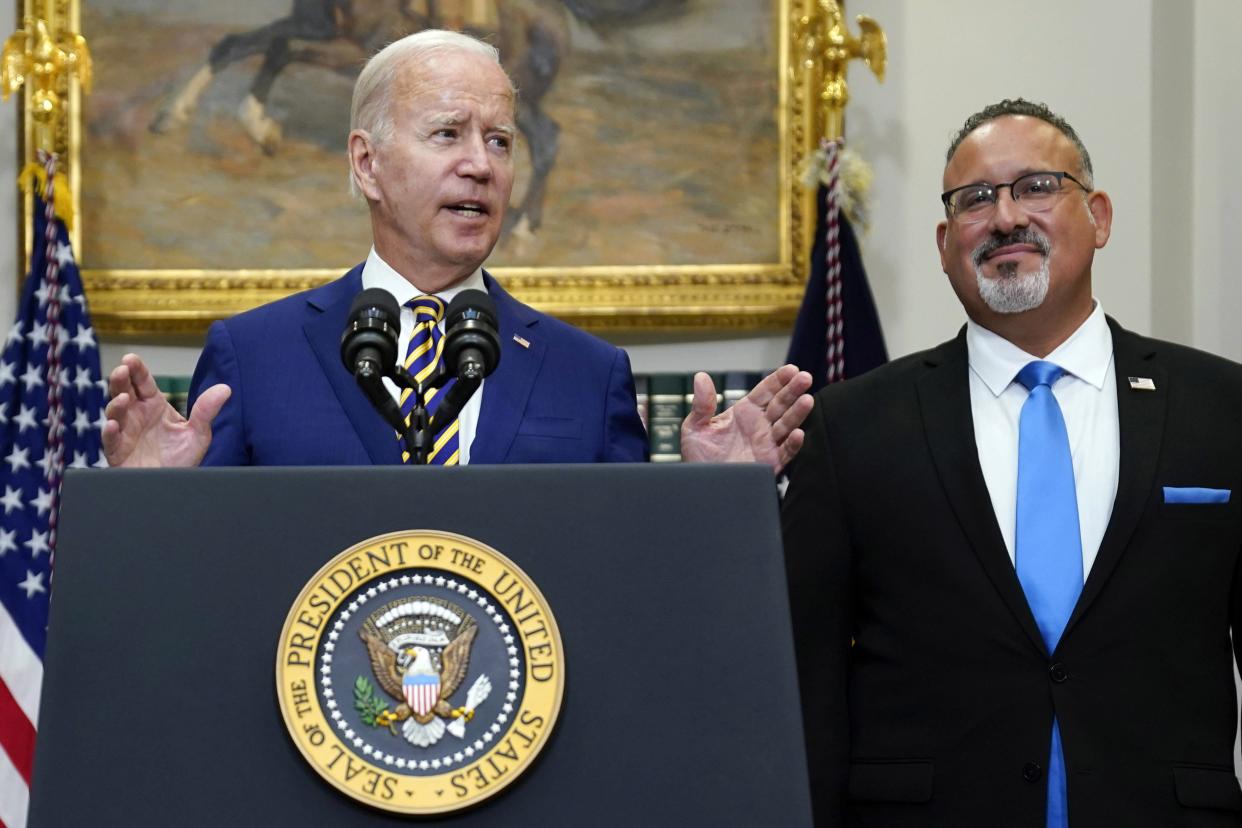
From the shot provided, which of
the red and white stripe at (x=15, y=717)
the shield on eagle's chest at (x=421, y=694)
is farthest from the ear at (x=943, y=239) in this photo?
the red and white stripe at (x=15, y=717)

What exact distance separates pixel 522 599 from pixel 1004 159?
6.28 ft

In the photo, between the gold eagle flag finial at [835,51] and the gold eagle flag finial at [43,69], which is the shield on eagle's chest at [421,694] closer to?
the gold eagle flag finial at [835,51]

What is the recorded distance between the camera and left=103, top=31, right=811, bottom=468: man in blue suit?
113 inches

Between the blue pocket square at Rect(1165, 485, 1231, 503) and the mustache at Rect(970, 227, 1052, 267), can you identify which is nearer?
the blue pocket square at Rect(1165, 485, 1231, 503)

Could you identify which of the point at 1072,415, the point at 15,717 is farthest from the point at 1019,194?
the point at 15,717

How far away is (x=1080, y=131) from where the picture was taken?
20.0 ft

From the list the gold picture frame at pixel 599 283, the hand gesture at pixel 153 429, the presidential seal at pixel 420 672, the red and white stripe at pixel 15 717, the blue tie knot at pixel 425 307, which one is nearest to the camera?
the presidential seal at pixel 420 672

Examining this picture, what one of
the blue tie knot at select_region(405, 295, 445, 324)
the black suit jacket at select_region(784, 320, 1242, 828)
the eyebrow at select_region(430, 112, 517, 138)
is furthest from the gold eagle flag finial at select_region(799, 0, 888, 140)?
the blue tie knot at select_region(405, 295, 445, 324)

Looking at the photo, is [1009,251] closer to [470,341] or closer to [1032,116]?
[1032,116]

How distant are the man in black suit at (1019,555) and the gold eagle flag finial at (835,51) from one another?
246 cm

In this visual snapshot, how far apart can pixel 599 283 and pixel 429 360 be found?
327 centimetres

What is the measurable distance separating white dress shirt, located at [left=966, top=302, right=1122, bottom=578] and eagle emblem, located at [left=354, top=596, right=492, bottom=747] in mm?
1534
